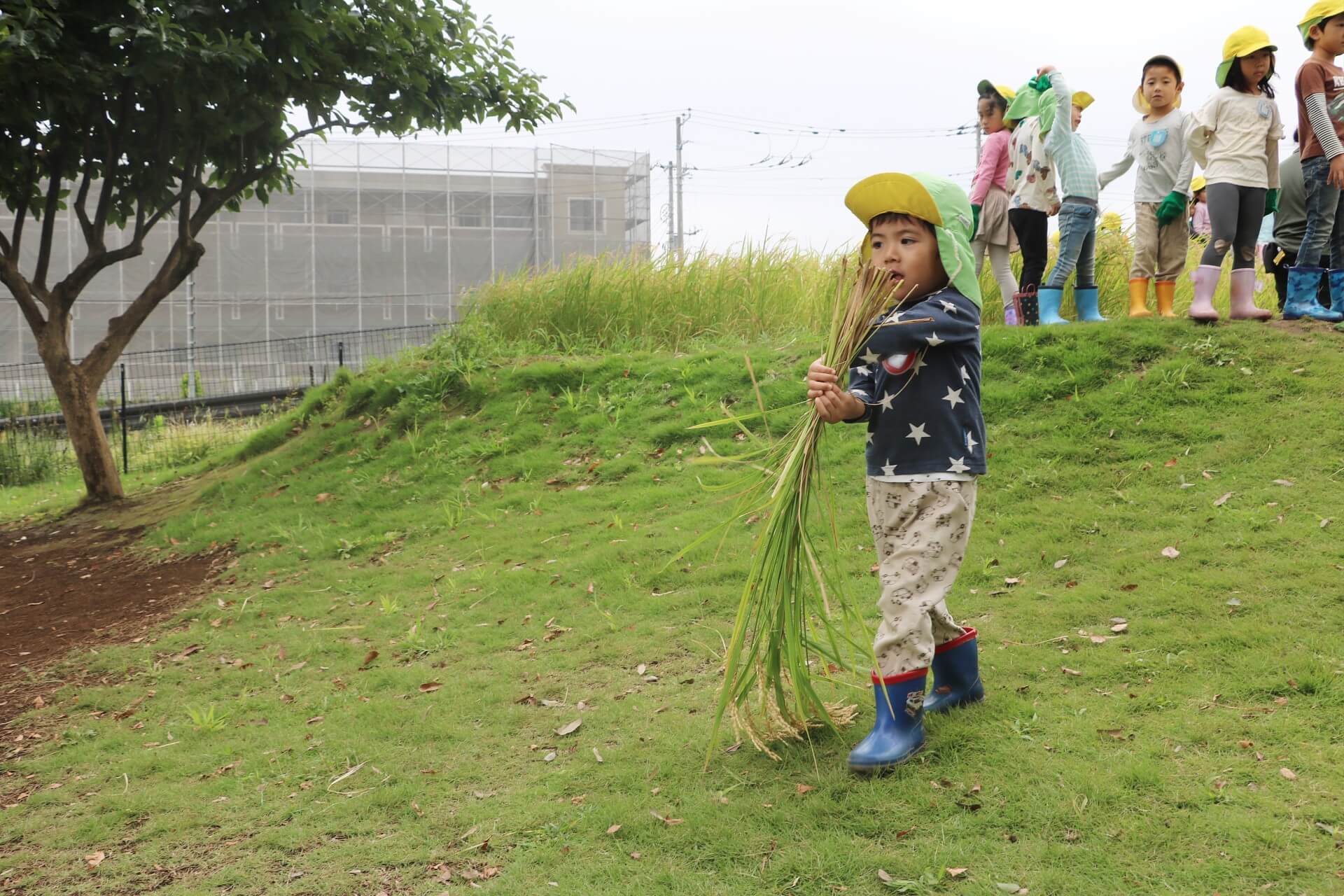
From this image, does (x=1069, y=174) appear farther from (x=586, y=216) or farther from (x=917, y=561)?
(x=586, y=216)

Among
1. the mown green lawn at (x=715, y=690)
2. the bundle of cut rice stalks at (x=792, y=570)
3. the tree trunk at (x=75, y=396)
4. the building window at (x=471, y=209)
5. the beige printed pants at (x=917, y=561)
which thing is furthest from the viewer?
the building window at (x=471, y=209)

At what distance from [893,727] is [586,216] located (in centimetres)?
3003

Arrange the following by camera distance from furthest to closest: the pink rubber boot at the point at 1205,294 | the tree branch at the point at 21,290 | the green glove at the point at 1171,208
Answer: the tree branch at the point at 21,290 → the green glove at the point at 1171,208 → the pink rubber boot at the point at 1205,294

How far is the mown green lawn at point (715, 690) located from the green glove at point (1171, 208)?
0.81 m

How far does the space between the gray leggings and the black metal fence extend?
315 inches

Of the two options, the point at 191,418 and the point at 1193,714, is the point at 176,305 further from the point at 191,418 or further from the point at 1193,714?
the point at 1193,714

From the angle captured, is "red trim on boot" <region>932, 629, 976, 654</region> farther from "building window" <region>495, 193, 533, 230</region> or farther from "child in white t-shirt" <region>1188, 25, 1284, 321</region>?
"building window" <region>495, 193, 533, 230</region>

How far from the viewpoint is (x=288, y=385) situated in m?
23.1

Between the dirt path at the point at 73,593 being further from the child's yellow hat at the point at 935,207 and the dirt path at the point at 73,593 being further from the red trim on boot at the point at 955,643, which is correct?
the child's yellow hat at the point at 935,207

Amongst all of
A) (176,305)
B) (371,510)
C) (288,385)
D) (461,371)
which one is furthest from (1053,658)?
(176,305)

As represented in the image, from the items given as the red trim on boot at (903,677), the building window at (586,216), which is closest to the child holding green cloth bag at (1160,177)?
the red trim on boot at (903,677)

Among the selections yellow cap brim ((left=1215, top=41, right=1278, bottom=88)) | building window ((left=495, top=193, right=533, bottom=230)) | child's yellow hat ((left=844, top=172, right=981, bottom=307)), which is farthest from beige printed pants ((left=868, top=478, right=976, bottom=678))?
building window ((left=495, top=193, right=533, bottom=230))

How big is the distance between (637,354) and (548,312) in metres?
1.73

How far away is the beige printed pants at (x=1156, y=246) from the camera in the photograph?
288 inches
